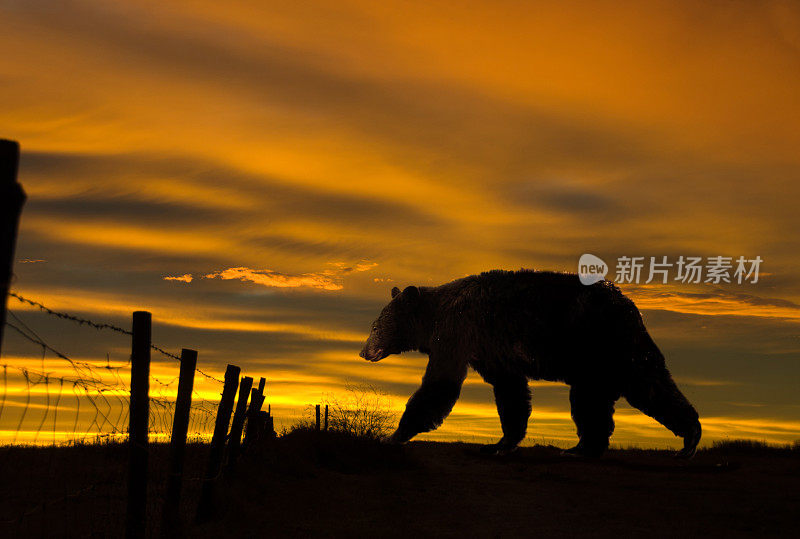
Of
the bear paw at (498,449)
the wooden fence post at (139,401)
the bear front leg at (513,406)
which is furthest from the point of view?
the bear paw at (498,449)

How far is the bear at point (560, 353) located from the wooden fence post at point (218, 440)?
4211mm

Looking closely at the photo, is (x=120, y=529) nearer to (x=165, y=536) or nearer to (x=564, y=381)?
(x=165, y=536)

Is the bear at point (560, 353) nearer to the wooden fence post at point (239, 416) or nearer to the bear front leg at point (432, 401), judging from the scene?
the bear front leg at point (432, 401)

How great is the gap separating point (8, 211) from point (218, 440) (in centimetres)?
502

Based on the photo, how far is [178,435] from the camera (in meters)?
6.69

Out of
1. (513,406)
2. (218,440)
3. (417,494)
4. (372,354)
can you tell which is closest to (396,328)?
(372,354)

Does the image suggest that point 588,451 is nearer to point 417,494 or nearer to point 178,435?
point 417,494

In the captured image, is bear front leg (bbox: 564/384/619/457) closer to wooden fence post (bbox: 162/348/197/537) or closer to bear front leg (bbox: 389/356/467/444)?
bear front leg (bbox: 389/356/467/444)

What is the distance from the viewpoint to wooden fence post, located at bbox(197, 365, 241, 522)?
7.62 m

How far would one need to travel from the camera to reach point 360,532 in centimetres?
734

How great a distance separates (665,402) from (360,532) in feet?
18.7

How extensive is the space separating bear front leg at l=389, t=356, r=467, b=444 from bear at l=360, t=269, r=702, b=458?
0.05 ft

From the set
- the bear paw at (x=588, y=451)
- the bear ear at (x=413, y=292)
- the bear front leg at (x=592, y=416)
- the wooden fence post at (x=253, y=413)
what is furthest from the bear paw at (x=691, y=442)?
the wooden fence post at (x=253, y=413)

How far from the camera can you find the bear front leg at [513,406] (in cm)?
1219
